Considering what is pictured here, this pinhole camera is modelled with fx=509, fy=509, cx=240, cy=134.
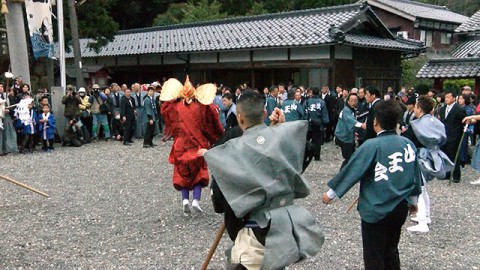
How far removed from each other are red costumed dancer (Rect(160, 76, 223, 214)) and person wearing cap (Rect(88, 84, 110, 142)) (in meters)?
8.79

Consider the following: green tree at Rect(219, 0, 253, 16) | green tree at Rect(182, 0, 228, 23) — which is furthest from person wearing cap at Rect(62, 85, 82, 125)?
green tree at Rect(219, 0, 253, 16)

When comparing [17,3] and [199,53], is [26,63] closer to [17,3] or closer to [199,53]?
[17,3]

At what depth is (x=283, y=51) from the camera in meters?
17.9

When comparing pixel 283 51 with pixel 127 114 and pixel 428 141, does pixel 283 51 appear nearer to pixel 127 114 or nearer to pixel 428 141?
pixel 127 114

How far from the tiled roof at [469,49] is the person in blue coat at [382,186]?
13.1 meters

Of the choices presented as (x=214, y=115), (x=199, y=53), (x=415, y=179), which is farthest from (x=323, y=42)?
(x=415, y=179)

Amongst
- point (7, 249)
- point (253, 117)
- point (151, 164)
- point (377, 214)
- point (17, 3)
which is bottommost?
point (151, 164)

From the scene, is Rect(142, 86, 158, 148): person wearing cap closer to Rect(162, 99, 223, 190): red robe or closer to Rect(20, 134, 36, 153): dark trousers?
Rect(20, 134, 36, 153): dark trousers

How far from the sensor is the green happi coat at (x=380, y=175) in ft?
11.8

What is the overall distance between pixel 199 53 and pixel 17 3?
7.62 metres

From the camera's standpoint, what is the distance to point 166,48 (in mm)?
21188

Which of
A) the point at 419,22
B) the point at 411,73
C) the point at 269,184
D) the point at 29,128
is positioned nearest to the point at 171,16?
the point at 411,73

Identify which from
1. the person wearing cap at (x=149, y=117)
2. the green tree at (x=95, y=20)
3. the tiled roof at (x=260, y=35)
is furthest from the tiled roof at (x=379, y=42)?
the green tree at (x=95, y=20)

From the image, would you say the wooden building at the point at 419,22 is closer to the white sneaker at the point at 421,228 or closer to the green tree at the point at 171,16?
the green tree at the point at 171,16
